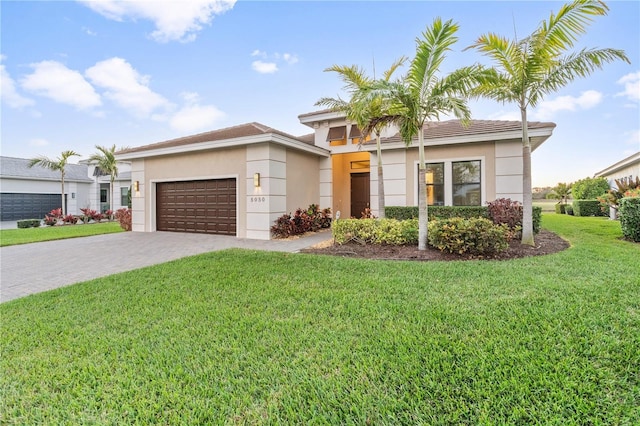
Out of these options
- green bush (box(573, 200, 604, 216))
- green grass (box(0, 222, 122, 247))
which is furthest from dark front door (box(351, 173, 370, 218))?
green bush (box(573, 200, 604, 216))

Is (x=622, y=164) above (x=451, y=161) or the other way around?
above

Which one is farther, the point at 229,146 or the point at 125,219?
the point at 125,219

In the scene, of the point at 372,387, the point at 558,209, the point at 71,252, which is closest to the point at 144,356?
the point at 372,387

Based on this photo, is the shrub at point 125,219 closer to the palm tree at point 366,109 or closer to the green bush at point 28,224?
the green bush at point 28,224

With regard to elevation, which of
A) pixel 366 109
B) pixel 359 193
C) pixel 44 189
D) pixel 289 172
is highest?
pixel 366 109

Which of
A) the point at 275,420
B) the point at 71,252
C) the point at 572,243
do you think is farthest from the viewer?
the point at 71,252

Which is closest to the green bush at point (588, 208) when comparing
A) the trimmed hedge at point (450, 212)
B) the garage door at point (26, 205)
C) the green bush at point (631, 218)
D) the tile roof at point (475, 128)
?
the tile roof at point (475, 128)

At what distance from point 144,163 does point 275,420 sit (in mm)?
14054

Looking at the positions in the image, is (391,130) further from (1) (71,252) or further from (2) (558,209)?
(2) (558,209)

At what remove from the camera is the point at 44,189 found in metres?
22.8

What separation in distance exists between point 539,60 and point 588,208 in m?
16.6

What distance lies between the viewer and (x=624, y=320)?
2.94m

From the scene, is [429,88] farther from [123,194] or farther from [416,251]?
Result: [123,194]

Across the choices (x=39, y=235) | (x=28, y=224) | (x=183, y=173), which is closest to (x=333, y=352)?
(x=183, y=173)
